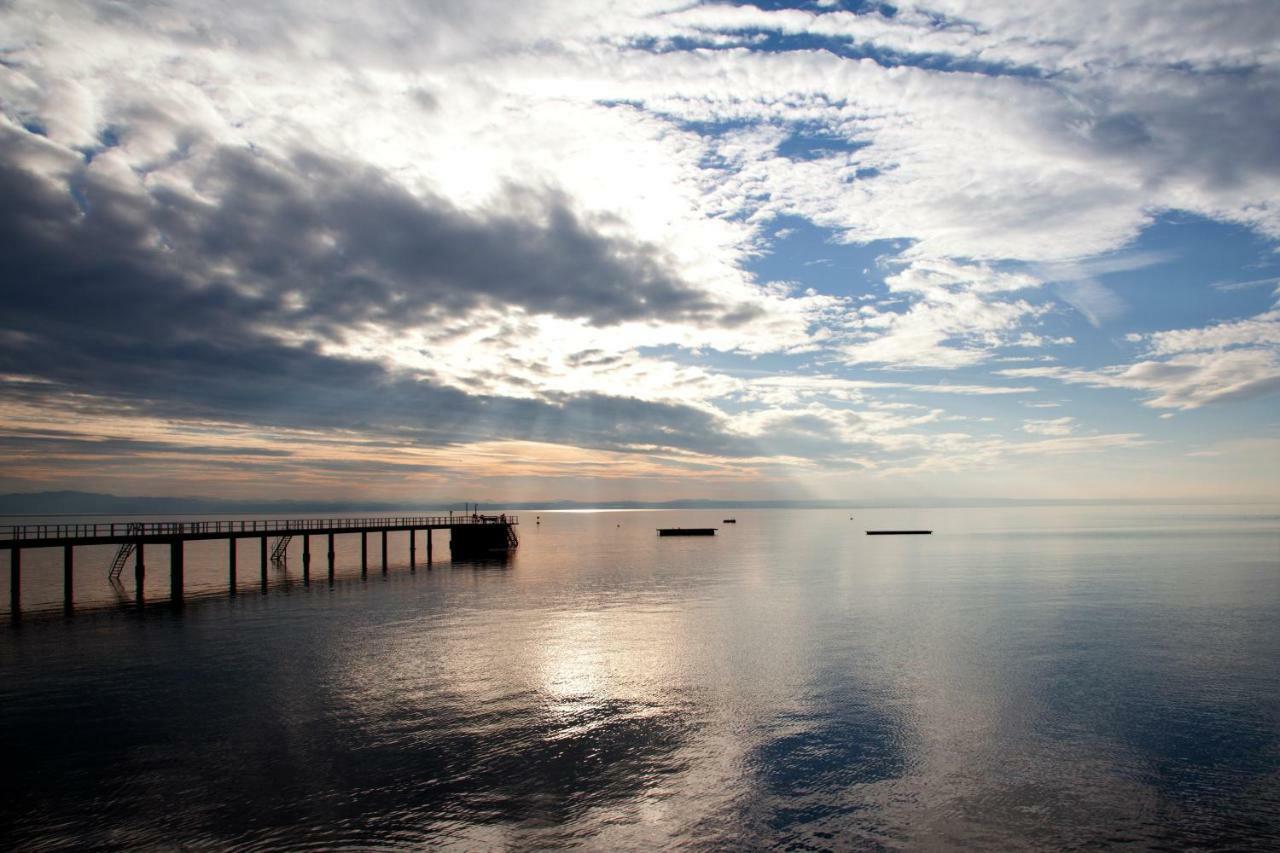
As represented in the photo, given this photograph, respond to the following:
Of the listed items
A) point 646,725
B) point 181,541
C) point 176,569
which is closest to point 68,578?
point 176,569

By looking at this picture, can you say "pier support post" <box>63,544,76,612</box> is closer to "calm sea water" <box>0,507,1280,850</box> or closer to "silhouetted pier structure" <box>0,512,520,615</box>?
"silhouetted pier structure" <box>0,512,520,615</box>

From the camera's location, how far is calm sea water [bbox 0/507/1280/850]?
2172 centimetres

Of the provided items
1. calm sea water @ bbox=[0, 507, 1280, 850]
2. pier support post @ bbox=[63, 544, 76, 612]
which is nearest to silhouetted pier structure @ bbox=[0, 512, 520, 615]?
pier support post @ bbox=[63, 544, 76, 612]

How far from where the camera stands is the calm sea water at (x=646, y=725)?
2172cm

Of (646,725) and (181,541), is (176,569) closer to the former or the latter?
(181,541)

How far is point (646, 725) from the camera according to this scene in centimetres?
3064

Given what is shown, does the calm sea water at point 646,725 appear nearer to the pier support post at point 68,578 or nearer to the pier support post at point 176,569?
the pier support post at point 68,578

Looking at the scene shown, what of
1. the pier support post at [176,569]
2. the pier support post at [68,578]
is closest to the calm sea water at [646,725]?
the pier support post at [68,578]

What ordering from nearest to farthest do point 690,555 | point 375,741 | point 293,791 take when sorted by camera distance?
point 293,791 → point 375,741 → point 690,555

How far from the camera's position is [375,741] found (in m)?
28.3

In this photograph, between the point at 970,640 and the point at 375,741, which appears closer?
the point at 375,741

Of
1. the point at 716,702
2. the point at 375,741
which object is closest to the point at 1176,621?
the point at 716,702

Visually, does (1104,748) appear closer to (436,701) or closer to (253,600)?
(436,701)

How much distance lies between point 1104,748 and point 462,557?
10169 cm
